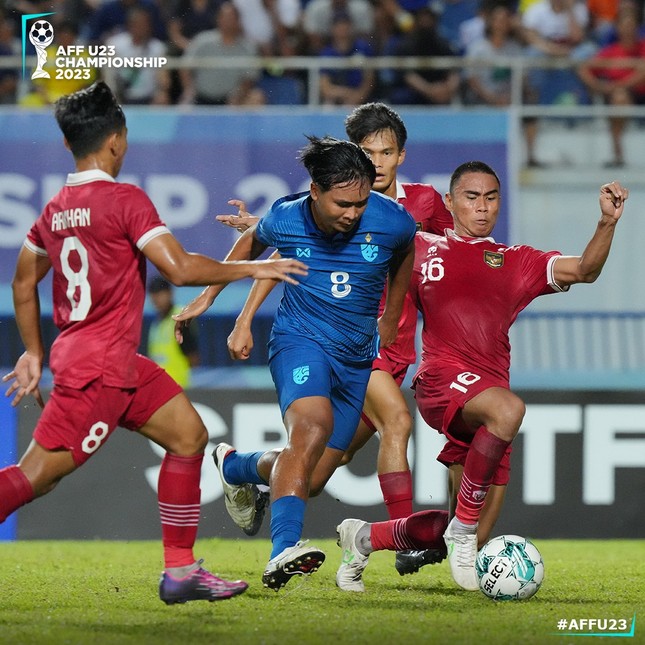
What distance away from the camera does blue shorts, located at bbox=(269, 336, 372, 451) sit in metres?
6.18

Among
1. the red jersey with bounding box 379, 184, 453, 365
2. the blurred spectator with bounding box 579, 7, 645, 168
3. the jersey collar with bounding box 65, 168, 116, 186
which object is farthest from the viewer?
the blurred spectator with bounding box 579, 7, 645, 168

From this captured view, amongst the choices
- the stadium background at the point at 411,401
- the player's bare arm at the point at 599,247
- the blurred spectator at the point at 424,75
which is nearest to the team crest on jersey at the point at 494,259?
the player's bare arm at the point at 599,247

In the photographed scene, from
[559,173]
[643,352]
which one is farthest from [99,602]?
[559,173]

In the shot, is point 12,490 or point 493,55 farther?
point 493,55

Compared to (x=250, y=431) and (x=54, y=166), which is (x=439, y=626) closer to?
(x=250, y=431)

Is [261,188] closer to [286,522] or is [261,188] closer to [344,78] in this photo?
[344,78]

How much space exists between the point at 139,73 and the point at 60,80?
0.79 metres

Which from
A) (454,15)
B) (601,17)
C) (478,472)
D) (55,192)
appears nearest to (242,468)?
(478,472)

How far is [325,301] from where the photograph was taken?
249 inches

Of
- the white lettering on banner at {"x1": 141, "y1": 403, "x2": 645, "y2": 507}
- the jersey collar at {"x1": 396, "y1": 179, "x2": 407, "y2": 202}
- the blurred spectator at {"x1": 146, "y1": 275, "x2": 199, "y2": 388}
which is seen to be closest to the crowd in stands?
the blurred spectator at {"x1": 146, "y1": 275, "x2": 199, "y2": 388}

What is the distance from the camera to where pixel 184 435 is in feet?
18.6

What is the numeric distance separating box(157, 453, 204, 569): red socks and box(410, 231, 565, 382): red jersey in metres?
1.71

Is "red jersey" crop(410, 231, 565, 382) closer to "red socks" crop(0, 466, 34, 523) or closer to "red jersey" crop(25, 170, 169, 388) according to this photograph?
"red jersey" crop(25, 170, 169, 388)

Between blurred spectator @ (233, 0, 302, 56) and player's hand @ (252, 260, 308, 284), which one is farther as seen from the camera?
blurred spectator @ (233, 0, 302, 56)
